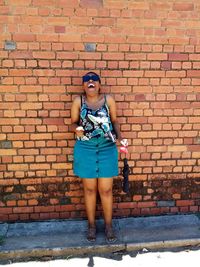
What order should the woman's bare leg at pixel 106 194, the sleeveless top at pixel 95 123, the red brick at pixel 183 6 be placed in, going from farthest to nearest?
the red brick at pixel 183 6 → the woman's bare leg at pixel 106 194 → the sleeveless top at pixel 95 123

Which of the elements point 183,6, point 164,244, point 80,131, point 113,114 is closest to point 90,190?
point 80,131

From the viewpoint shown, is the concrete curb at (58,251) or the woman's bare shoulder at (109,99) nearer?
the concrete curb at (58,251)

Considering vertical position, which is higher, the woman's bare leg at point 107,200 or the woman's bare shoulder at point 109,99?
the woman's bare shoulder at point 109,99

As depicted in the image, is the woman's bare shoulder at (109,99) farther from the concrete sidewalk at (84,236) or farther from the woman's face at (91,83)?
the concrete sidewalk at (84,236)

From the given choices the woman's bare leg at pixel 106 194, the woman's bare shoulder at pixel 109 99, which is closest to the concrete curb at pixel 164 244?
the woman's bare leg at pixel 106 194

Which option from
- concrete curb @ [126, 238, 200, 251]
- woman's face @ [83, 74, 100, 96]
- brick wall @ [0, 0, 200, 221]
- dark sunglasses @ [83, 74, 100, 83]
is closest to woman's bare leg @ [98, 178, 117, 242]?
concrete curb @ [126, 238, 200, 251]

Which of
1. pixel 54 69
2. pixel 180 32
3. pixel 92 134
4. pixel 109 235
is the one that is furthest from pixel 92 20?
pixel 109 235

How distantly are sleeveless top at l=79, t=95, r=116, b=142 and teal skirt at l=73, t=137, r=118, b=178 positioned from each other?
5cm

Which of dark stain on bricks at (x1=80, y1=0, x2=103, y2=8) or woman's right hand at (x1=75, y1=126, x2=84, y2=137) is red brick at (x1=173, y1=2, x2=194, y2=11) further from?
woman's right hand at (x1=75, y1=126, x2=84, y2=137)

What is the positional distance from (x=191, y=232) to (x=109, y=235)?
945 mm

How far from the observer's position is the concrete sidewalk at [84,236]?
338 centimetres

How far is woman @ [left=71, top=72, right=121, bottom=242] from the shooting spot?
3375mm

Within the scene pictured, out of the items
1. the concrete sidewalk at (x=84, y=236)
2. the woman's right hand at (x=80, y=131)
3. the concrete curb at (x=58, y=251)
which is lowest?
the concrete curb at (x=58, y=251)

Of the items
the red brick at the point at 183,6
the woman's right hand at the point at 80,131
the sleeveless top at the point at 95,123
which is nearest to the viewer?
the woman's right hand at the point at 80,131
